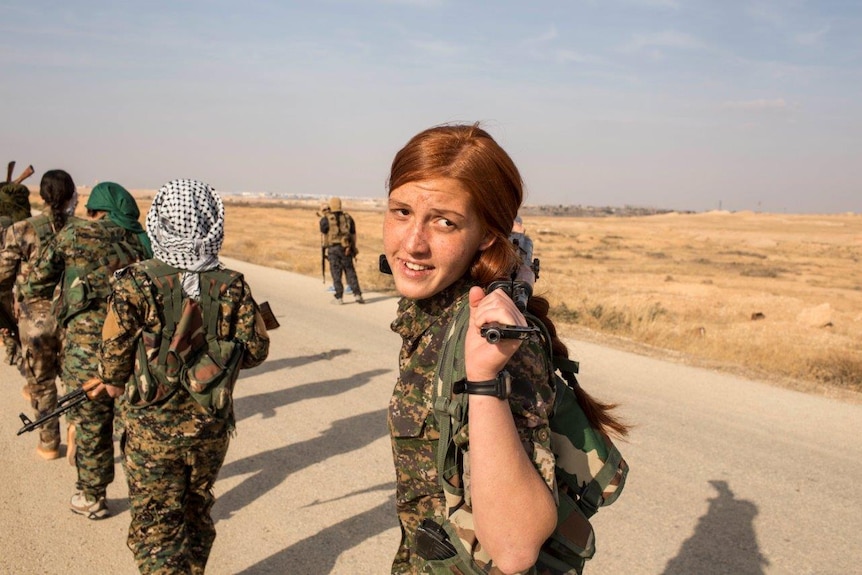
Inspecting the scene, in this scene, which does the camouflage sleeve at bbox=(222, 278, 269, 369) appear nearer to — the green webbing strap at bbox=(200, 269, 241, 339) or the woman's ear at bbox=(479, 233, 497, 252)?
the green webbing strap at bbox=(200, 269, 241, 339)

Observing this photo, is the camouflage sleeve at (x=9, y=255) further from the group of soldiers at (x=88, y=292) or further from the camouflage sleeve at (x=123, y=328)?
the camouflage sleeve at (x=123, y=328)

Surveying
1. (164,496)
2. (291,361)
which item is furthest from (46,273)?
(291,361)

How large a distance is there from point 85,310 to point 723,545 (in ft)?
13.1

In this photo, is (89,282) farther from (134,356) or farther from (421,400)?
(421,400)

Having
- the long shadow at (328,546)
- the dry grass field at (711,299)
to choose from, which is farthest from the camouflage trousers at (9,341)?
the dry grass field at (711,299)

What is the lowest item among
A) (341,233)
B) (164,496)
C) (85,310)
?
(164,496)

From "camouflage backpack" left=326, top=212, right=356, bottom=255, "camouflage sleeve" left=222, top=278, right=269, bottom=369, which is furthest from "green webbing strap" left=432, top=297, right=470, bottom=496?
"camouflage backpack" left=326, top=212, right=356, bottom=255

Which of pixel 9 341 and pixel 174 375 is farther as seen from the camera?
pixel 9 341

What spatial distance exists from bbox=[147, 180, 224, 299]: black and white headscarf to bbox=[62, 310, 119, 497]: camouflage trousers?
1362 mm

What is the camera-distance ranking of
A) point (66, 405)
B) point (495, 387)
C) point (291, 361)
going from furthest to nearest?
point (291, 361) → point (66, 405) → point (495, 387)

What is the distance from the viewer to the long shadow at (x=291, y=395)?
20.9 feet

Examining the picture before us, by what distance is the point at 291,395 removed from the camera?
22.6ft

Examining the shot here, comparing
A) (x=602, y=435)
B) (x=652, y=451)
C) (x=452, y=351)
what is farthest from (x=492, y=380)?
(x=652, y=451)

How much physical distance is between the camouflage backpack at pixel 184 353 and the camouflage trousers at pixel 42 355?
2.58 m
